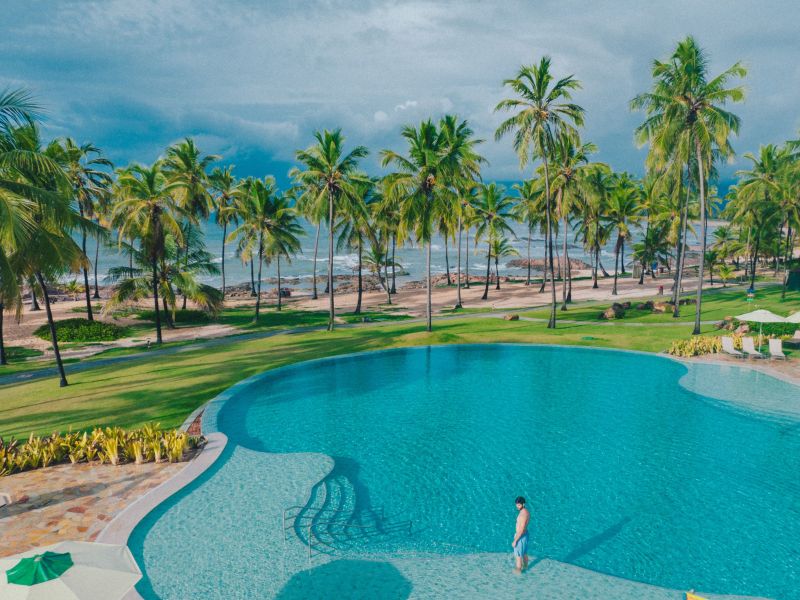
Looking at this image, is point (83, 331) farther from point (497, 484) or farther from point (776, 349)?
point (776, 349)

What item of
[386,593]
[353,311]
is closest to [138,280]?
[353,311]

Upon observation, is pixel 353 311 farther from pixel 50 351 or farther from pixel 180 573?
pixel 180 573

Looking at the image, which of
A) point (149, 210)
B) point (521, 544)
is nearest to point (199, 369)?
point (149, 210)

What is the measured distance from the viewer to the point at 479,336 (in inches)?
1188

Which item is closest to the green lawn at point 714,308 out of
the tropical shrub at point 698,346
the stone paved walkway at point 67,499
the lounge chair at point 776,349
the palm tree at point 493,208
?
the tropical shrub at point 698,346

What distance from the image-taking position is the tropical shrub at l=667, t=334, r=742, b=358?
2475 cm

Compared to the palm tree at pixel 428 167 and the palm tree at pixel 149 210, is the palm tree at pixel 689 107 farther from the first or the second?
the palm tree at pixel 149 210

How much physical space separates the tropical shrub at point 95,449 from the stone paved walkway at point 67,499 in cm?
28

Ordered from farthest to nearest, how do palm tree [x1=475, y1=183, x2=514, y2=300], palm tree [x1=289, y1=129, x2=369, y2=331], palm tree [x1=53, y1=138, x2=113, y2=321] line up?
palm tree [x1=475, y1=183, x2=514, y2=300], palm tree [x1=53, y1=138, x2=113, y2=321], palm tree [x1=289, y1=129, x2=369, y2=331]

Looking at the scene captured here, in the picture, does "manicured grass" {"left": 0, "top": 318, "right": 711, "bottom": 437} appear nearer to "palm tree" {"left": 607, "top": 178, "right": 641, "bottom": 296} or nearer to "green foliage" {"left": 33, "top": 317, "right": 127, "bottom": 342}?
"green foliage" {"left": 33, "top": 317, "right": 127, "bottom": 342}

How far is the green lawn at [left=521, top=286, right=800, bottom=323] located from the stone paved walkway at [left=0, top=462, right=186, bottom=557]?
31188 millimetres

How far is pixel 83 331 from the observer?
32875mm

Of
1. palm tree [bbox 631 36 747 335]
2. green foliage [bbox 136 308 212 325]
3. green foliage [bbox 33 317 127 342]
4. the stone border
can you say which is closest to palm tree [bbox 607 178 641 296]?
palm tree [bbox 631 36 747 335]

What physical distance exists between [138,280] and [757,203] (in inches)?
1981
